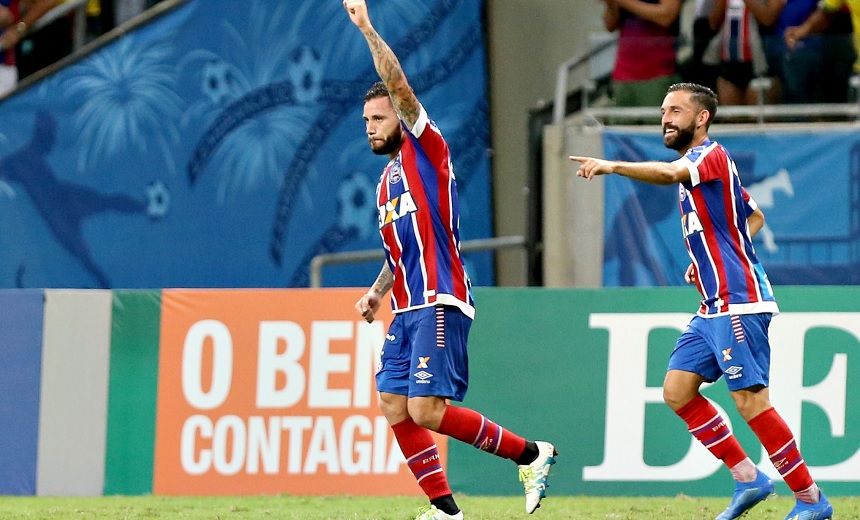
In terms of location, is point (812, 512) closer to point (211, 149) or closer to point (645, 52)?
point (645, 52)

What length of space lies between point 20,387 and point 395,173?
146 inches

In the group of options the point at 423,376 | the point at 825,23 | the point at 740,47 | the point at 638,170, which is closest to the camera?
the point at 638,170

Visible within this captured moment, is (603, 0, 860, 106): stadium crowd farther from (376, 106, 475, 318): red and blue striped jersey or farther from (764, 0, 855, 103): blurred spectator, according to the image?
(376, 106, 475, 318): red and blue striped jersey

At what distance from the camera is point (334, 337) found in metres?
9.22

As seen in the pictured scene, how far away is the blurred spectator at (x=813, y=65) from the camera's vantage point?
11039 millimetres

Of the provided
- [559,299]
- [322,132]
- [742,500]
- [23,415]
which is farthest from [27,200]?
[742,500]

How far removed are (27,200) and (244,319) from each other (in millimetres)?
4384

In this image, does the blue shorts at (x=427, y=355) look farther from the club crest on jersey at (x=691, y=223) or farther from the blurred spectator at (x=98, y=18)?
the blurred spectator at (x=98, y=18)

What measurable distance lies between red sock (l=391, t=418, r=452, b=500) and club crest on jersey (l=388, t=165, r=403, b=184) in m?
1.20

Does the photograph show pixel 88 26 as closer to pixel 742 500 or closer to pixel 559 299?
pixel 559 299

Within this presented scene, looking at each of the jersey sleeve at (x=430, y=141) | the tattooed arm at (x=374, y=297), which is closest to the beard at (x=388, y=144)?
the jersey sleeve at (x=430, y=141)

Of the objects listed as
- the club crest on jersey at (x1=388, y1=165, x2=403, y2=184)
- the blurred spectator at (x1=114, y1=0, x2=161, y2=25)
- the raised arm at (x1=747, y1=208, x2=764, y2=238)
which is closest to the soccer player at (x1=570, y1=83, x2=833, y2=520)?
the raised arm at (x1=747, y1=208, x2=764, y2=238)

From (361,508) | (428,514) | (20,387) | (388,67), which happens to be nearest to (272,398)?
(361,508)

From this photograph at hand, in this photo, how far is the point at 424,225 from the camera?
674 centimetres
